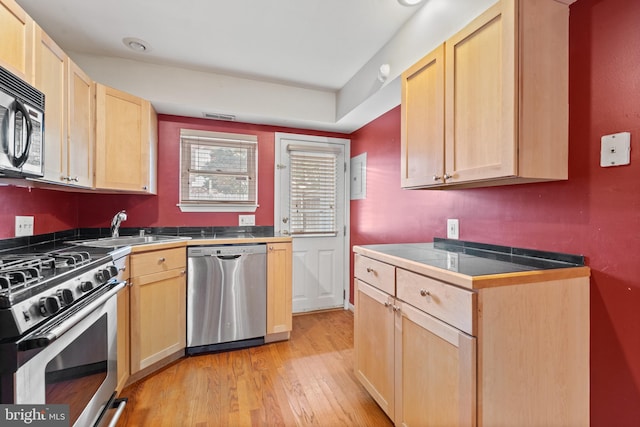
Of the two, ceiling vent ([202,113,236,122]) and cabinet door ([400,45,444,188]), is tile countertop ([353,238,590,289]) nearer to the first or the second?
cabinet door ([400,45,444,188])

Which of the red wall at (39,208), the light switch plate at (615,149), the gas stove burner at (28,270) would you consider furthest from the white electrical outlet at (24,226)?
the light switch plate at (615,149)

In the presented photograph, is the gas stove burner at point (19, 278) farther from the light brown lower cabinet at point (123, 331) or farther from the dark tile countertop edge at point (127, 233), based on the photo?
the dark tile countertop edge at point (127, 233)

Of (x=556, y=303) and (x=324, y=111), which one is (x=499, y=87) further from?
(x=324, y=111)

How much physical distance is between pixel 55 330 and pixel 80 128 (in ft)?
5.03

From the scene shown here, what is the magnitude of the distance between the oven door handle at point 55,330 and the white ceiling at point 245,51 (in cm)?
181

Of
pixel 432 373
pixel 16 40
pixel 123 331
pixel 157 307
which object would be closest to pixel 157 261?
pixel 157 307

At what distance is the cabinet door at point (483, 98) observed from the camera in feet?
3.87

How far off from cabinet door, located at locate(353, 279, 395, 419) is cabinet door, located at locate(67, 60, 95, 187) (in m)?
2.01

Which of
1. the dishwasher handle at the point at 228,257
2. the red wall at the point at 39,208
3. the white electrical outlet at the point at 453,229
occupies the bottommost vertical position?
the dishwasher handle at the point at 228,257

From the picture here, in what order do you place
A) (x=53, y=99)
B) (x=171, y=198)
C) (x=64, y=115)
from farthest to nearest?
(x=171, y=198) < (x=64, y=115) < (x=53, y=99)

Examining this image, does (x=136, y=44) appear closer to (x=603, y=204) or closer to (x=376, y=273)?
(x=376, y=273)

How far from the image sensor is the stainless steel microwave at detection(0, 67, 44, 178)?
1166 mm

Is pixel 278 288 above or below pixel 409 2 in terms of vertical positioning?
below

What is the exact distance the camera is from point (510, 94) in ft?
3.85
